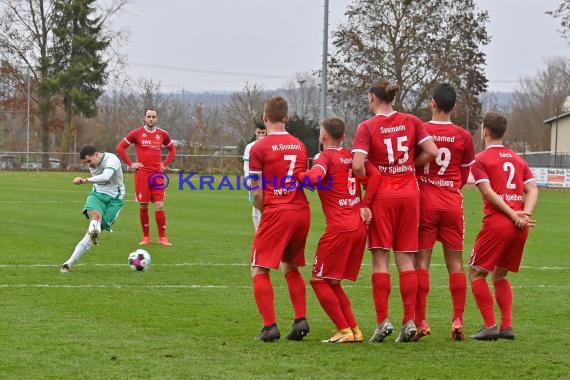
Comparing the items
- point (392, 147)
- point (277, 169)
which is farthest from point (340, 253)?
point (392, 147)

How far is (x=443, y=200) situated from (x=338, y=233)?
3.27 feet

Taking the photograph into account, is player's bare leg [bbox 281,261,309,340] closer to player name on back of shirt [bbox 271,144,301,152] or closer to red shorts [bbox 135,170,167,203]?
player name on back of shirt [bbox 271,144,301,152]

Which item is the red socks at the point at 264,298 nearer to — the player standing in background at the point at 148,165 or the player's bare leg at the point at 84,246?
the player's bare leg at the point at 84,246

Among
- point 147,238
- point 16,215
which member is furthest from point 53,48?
point 147,238

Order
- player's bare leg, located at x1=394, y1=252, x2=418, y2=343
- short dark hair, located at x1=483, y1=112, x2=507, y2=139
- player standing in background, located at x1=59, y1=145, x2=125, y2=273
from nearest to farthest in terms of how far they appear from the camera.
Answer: player's bare leg, located at x1=394, y1=252, x2=418, y2=343
short dark hair, located at x1=483, y1=112, x2=507, y2=139
player standing in background, located at x1=59, y1=145, x2=125, y2=273

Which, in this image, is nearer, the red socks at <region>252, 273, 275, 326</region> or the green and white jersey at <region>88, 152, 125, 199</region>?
the red socks at <region>252, 273, 275, 326</region>

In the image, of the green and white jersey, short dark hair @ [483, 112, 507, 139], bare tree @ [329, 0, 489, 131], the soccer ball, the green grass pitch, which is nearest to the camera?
the green grass pitch

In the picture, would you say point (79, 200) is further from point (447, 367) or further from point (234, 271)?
point (447, 367)

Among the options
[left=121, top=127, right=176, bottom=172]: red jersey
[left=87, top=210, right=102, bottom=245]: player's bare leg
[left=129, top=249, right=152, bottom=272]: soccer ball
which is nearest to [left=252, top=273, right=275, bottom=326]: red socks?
[left=129, top=249, right=152, bottom=272]: soccer ball

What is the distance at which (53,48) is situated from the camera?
70.9 metres

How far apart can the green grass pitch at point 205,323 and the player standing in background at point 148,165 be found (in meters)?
0.53

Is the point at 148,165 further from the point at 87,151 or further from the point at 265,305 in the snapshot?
the point at 265,305

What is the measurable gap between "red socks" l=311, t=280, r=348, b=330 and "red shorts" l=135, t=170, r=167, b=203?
967cm

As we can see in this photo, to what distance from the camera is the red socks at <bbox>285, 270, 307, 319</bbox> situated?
330 inches
